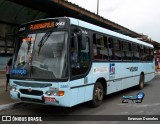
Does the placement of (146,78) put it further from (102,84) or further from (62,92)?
(62,92)

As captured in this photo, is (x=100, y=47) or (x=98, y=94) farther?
(x=100, y=47)

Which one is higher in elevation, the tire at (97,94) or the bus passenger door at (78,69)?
the bus passenger door at (78,69)

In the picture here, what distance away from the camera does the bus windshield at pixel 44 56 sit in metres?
7.32

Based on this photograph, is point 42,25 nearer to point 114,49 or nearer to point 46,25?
point 46,25

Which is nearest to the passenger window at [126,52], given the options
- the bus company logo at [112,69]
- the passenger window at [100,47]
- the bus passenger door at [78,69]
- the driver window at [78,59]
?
the bus company logo at [112,69]

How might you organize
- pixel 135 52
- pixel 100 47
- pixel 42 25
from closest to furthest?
pixel 42 25 < pixel 100 47 < pixel 135 52

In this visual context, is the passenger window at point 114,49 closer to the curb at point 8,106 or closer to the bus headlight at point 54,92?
the bus headlight at point 54,92

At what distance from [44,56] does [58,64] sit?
20.9 inches

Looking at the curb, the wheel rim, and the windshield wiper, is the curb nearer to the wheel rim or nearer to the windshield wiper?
the windshield wiper

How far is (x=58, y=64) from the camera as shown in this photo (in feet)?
24.1

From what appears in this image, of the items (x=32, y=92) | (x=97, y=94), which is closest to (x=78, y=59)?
(x=32, y=92)

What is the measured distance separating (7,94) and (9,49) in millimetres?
10601

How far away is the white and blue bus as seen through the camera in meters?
7.29

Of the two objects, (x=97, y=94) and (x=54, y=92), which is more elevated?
(x=54, y=92)
